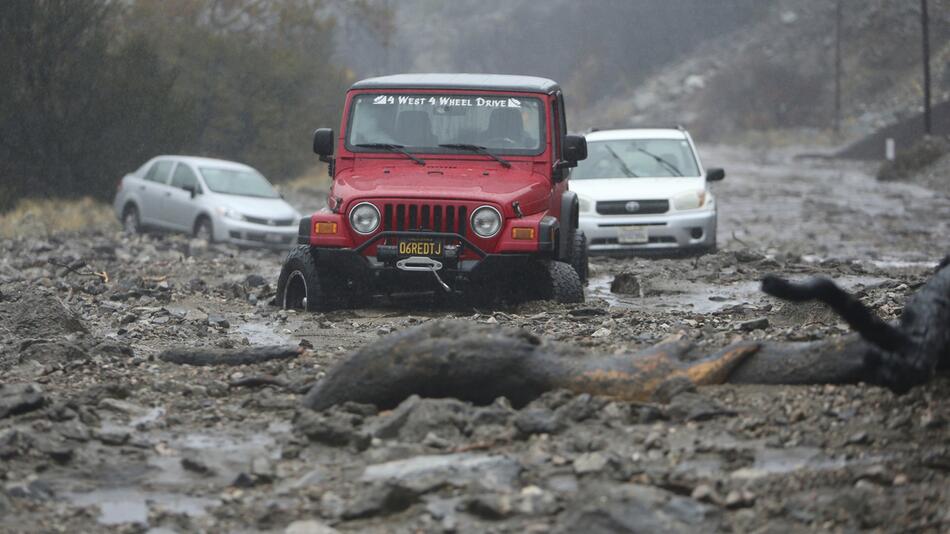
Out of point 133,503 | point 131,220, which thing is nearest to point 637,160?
point 131,220

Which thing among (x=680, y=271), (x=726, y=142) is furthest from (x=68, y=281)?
(x=726, y=142)

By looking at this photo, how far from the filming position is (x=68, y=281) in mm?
15406

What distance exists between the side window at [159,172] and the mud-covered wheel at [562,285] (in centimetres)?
1398

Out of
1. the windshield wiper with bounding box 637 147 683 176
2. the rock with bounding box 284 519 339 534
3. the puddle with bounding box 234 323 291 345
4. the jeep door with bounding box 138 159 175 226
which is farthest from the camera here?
the jeep door with bounding box 138 159 175 226

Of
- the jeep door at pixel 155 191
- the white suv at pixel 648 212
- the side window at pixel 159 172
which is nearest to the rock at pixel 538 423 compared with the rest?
the white suv at pixel 648 212

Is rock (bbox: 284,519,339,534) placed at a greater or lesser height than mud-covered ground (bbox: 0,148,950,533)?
lesser

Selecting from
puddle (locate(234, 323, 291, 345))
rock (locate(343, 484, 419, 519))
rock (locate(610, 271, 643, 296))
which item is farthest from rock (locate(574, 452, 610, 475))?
rock (locate(610, 271, 643, 296))

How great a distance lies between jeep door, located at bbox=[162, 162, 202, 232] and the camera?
2369 centimetres

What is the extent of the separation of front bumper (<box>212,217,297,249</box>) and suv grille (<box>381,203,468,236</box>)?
11731 millimetres

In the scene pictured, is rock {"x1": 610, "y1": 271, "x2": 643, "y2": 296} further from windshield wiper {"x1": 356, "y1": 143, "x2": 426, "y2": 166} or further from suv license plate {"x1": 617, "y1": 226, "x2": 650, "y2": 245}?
suv license plate {"x1": 617, "y1": 226, "x2": 650, "y2": 245}

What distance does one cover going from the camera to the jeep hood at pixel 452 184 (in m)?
11.7

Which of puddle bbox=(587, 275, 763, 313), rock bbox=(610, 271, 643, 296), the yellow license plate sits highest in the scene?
the yellow license plate

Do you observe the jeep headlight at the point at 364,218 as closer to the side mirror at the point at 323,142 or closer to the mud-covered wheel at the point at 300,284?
the mud-covered wheel at the point at 300,284

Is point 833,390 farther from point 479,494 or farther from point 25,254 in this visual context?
point 25,254
